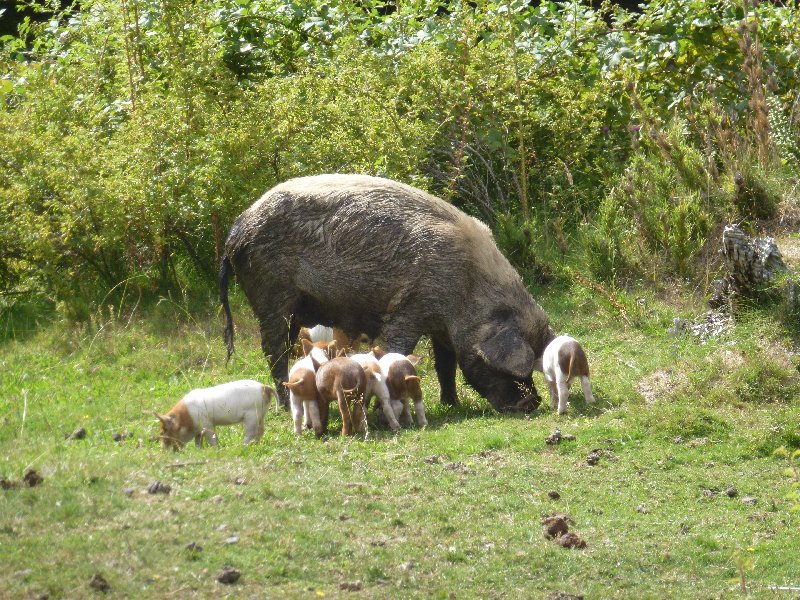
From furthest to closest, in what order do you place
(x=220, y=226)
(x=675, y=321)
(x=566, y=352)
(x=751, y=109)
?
1. (x=751, y=109)
2. (x=220, y=226)
3. (x=675, y=321)
4. (x=566, y=352)

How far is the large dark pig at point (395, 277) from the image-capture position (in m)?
10.1

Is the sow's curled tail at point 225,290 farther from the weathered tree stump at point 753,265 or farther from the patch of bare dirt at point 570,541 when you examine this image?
the patch of bare dirt at point 570,541

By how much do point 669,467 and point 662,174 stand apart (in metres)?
5.81

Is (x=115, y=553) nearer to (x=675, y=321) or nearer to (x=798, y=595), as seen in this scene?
(x=798, y=595)

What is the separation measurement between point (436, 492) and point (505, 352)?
103 inches

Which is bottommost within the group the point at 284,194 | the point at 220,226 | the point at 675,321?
the point at 675,321

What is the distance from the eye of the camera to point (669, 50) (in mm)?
15078

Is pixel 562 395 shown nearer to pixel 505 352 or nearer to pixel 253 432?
pixel 505 352

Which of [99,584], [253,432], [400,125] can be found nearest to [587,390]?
[253,432]

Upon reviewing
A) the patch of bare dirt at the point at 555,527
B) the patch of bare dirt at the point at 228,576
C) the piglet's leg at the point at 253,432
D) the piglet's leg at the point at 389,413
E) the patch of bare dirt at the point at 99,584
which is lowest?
the piglet's leg at the point at 389,413

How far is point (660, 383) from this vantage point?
404 inches

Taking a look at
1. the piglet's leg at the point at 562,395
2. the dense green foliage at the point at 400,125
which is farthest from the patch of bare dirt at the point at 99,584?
the dense green foliage at the point at 400,125

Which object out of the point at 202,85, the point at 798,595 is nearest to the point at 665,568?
the point at 798,595

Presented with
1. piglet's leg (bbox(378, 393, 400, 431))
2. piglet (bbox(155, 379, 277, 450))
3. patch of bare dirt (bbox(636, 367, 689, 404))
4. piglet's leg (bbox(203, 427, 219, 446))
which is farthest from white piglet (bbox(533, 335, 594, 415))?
piglet's leg (bbox(203, 427, 219, 446))
